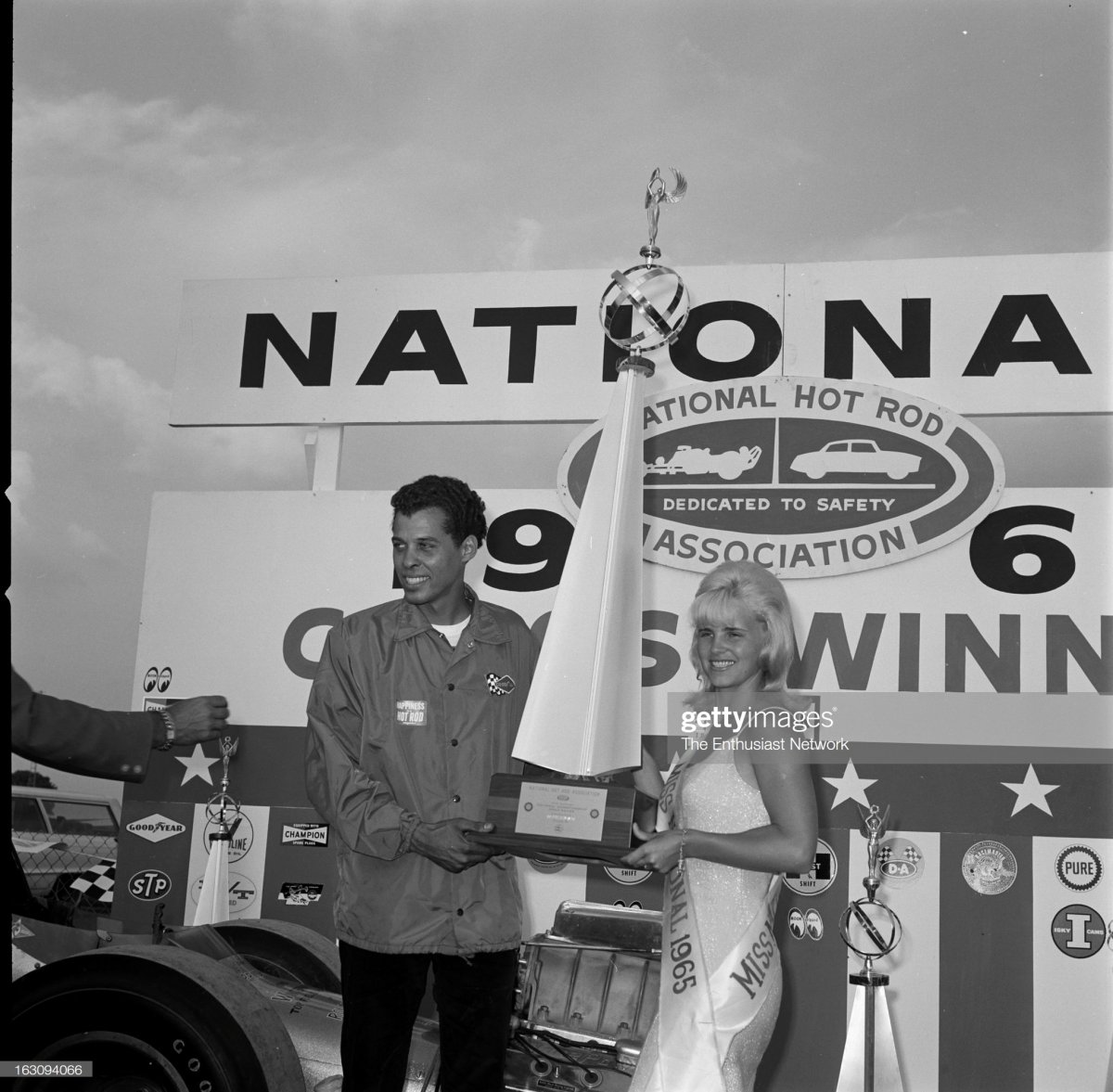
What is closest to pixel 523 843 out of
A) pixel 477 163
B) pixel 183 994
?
pixel 183 994

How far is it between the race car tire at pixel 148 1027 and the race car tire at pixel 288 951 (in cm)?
68

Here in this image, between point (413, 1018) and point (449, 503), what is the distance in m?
0.94

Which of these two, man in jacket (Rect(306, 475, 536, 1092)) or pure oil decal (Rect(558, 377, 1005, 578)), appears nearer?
man in jacket (Rect(306, 475, 536, 1092))

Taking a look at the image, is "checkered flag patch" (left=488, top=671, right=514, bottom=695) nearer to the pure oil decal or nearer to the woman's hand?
the woman's hand

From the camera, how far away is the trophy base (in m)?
1.83

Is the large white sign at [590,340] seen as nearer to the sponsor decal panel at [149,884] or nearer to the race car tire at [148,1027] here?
the sponsor decal panel at [149,884]

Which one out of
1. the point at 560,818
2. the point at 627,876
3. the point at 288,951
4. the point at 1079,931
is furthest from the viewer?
the point at 627,876

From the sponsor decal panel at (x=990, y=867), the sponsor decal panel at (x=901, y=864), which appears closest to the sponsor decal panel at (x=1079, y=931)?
the sponsor decal panel at (x=990, y=867)

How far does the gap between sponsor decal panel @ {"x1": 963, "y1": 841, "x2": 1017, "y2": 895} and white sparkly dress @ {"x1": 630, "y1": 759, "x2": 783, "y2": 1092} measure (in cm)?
158

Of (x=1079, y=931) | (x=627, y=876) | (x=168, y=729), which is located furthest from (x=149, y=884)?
(x=1079, y=931)

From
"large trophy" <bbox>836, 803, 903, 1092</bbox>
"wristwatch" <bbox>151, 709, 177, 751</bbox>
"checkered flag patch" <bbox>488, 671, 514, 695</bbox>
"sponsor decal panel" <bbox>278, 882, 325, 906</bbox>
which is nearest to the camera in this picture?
"wristwatch" <bbox>151, 709, 177, 751</bbox>

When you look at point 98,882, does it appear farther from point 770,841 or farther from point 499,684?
point 770,841

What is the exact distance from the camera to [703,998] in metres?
1.80

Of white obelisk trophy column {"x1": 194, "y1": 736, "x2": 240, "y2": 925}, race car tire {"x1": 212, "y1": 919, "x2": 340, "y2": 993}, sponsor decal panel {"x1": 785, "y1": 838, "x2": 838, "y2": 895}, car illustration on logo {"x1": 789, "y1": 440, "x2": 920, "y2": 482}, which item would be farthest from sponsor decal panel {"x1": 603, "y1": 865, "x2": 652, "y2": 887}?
car illustration on logo {"x1": 789, "y1": 440, "x2": 920, "y2": 482}
